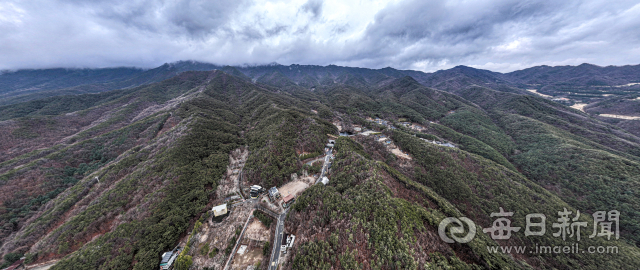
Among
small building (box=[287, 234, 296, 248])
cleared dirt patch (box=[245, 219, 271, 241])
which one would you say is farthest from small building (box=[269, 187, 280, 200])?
small building (box=[287, 234, 296, 248])

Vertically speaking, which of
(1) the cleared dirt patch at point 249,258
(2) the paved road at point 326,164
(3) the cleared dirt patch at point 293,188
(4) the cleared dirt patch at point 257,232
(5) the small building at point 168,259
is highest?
(2) the paved road at point 326,164

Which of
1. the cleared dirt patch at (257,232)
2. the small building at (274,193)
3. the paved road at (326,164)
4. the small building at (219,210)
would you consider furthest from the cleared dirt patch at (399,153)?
the small building at (219,210)

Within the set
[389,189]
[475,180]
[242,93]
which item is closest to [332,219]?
[389,189]

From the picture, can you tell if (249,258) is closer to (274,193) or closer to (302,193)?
(274,193)

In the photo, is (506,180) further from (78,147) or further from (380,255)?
(78,147)

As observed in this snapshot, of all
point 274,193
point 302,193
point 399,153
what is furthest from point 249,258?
point 399,153

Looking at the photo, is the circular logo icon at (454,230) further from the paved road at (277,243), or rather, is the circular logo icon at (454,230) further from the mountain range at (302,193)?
the paved road at (277,243)

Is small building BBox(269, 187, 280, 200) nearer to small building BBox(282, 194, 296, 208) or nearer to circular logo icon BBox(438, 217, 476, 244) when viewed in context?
small building BBox(282, 194, 296, 208)

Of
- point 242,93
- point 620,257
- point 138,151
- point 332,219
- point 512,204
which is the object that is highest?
point 242,93
